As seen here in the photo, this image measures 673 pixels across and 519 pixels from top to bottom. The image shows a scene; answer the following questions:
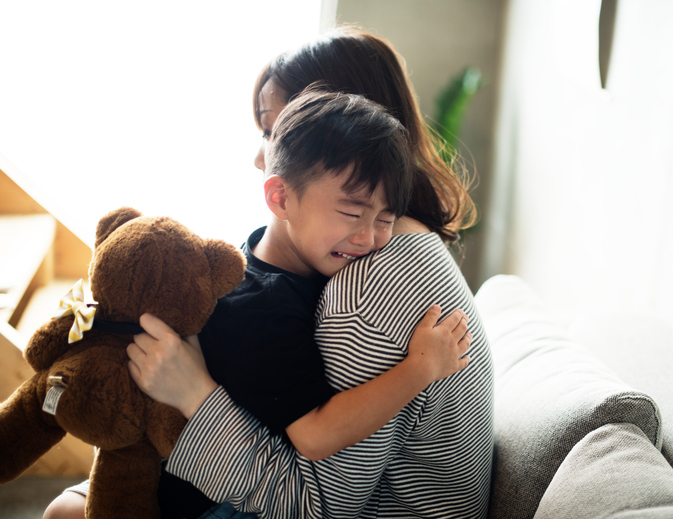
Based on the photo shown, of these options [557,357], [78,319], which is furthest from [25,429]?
[557,357]

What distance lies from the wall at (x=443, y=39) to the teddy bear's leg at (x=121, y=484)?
6.85 feet

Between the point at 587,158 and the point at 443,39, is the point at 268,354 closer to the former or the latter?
the point at 587,158

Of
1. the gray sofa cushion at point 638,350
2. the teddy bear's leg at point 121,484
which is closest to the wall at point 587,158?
the gray sofa cushion at point 638,350

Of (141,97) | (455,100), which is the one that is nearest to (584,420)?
(455,100)

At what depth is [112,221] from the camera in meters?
0.80

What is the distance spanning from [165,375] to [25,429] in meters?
0.21

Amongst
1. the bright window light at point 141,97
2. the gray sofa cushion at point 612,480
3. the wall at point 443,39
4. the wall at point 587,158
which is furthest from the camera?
the wall at point 443,39

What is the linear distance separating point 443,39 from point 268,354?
242cm

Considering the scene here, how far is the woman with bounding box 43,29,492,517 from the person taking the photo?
0.74m

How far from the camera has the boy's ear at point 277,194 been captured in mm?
869

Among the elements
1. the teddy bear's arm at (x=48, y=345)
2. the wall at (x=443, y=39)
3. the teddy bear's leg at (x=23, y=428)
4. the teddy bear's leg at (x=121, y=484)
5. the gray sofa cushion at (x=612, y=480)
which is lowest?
the teddy bear's leg at (x=121, y=484)

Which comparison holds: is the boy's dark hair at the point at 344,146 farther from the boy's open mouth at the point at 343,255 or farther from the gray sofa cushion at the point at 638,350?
the gray sofa cushion at the point at 638,350

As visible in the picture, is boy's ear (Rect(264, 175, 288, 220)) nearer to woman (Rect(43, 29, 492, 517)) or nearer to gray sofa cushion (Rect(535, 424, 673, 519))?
woman (Rect(43, 29, 492, 517))

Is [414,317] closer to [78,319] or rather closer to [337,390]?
[337,390]
